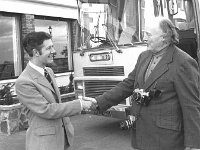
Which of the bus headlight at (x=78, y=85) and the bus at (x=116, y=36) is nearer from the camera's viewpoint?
the bus at (x=116, y=36)

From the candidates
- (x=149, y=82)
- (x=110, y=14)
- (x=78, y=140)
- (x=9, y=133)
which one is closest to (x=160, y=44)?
(x=149, y=82)

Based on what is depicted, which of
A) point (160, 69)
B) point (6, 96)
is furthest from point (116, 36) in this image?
point (160, 69)

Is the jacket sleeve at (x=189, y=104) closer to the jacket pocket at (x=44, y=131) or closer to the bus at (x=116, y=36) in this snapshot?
the jacket pocket at (x=44, y=131)

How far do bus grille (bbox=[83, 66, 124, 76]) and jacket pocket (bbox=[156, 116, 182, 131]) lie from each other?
359cm

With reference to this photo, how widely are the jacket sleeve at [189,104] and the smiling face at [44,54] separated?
1.18 m

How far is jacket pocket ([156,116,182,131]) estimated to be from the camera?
291 centimetres

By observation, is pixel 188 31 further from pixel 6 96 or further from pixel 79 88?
pixel 6 96

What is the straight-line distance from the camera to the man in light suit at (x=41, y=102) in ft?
9.50

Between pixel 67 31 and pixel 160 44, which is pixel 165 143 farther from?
pixel 67 31

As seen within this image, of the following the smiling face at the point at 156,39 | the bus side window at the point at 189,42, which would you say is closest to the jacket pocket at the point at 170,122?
the smiling face at the point at 156,39

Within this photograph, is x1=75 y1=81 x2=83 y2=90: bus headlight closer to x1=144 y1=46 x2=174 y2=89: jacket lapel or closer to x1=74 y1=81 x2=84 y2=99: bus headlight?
x1=74 y1=81 x2=84 y2=99: bus headlight

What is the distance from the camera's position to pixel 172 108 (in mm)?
2928

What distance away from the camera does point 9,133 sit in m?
7.88

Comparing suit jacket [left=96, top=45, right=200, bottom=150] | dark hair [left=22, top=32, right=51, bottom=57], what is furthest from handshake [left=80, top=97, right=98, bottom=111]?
dark hair [left=22, top=32, right=51, bottom=57]
